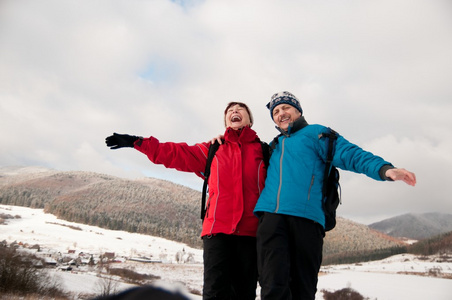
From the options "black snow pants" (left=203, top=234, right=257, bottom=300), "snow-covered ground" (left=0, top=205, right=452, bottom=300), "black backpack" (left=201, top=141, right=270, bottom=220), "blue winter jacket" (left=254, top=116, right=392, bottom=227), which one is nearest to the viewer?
"blue winter jacket" (left=254, top=116, right=392, bottom=227)

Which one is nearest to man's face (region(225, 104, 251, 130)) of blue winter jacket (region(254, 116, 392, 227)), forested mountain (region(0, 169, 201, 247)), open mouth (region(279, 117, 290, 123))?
open mouth (region(279, 117, 290, 123))

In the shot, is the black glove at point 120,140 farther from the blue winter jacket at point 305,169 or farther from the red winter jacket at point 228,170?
the blue winter jacket at point 305,169

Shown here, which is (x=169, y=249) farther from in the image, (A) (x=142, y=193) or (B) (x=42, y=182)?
(B) (x=42, y=182)

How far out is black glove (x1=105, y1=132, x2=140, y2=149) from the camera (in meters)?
2.79

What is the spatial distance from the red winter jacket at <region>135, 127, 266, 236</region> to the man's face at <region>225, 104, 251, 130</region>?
0.10m

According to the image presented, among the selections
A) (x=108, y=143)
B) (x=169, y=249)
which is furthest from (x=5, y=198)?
(x=108, y=143)

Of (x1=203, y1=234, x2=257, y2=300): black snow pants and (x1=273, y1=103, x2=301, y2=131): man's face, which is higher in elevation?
(x1=273, y1=103, x2=301, y2=131): man's face

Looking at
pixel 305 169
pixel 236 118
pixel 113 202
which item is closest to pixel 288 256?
pixel 305 169

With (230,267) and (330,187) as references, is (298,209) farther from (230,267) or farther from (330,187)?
(230,267)

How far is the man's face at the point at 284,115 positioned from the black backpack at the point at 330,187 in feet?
1.47

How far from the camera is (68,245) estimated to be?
120 ft

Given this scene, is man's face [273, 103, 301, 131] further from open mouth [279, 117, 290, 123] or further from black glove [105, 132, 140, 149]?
black glove [105, 132, 140, 149]

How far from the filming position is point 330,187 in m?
2.31

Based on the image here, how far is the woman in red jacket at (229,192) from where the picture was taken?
2297 mm
